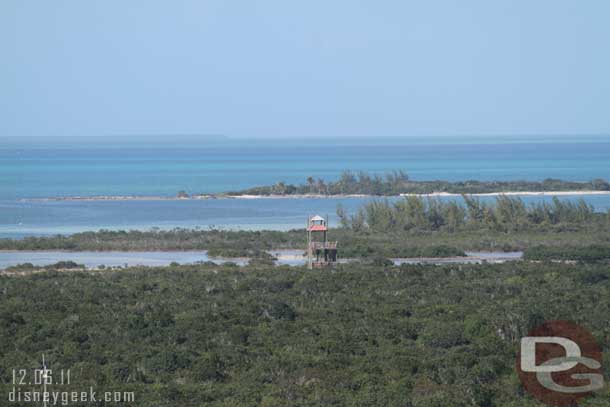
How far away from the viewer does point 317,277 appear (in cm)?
3881

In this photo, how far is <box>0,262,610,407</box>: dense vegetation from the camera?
73.2 feet

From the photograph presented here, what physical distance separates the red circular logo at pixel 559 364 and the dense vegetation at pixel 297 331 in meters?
0.40

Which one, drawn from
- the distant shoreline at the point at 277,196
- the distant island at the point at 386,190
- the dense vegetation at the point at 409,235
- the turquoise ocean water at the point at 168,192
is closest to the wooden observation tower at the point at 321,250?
the dense vegetation at the point at 409,235

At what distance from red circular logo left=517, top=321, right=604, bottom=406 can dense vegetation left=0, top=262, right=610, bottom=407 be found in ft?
1.30

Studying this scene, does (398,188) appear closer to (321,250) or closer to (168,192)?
(168,192)

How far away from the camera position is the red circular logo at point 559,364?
22.1 meters

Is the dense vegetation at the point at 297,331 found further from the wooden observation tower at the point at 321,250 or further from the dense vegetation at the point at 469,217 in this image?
the dense vegetation at the point at 469,217

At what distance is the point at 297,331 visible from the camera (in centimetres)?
2817

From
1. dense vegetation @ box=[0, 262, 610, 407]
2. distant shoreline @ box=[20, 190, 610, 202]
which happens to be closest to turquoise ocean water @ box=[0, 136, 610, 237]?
distant shoreline @ box=[20, 190, 610, 202]

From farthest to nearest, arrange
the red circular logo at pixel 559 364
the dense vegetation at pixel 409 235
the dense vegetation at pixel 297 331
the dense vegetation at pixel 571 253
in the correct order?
the dense vegetation at pixel 409 235, the dense vegetation at pixel 571 253, the dense vegetation at pixel 297 331, the red circular logo at pixel 559 364

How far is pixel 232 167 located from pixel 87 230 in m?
100.0

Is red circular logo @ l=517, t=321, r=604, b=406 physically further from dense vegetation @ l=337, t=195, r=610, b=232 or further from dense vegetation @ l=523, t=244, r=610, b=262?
dense vegetation @ l=337, t=195, r=610, b=232

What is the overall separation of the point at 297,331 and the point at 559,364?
7.37 meters

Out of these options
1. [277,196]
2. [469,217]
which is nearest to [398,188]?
[277,196]
